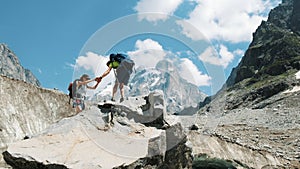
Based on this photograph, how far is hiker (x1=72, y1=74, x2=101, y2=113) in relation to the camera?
15.3 meters

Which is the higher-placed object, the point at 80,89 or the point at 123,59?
the point at 123,59

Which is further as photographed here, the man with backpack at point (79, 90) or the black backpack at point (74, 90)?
the black backpack at point (74, 90)

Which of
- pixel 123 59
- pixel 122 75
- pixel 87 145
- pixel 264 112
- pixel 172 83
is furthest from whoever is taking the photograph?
pixel 264 112

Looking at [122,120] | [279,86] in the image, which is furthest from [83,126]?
[279,86]

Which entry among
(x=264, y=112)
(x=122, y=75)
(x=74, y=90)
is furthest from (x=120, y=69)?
(x=264, y=112)

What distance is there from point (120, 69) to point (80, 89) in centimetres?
287

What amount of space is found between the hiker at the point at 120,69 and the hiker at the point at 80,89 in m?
0.55

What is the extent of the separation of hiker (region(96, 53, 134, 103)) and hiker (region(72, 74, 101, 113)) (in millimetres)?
551

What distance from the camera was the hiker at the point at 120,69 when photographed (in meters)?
14.6

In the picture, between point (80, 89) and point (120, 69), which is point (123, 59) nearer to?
point (120, 69)

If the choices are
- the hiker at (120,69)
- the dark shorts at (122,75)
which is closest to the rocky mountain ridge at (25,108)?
the hiker at (120,69)

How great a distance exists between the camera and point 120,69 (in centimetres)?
1483

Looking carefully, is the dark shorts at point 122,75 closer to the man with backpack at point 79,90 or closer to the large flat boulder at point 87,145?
the man with backpack at point 79,90

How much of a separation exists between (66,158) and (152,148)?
3.08 m
